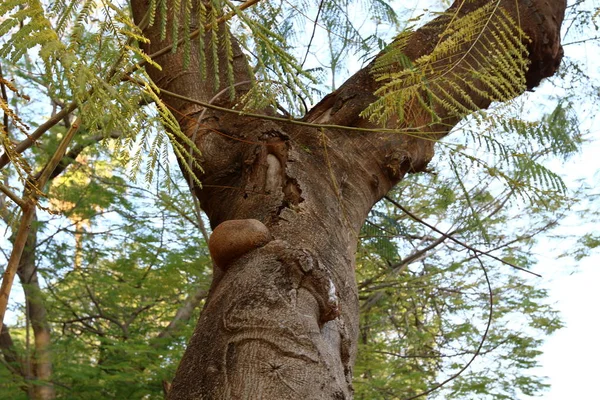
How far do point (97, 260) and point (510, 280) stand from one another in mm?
4183

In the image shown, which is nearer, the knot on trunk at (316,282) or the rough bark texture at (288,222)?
the rough bark texture at (288,222)

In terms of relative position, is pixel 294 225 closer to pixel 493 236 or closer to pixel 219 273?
pixel 219 273

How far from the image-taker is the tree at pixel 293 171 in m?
1.64

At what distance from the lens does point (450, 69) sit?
1.94 metres

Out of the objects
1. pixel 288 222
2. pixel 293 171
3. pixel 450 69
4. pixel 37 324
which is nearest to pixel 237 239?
pixel 288 222

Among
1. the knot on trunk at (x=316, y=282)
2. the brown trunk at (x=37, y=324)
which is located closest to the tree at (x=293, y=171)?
the knot on trunk at (x=316, y=282)

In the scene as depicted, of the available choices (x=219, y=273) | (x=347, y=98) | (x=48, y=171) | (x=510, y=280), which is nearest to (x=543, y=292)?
(x=510, y=280)

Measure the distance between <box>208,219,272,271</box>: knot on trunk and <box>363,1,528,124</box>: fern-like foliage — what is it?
446 millimetres

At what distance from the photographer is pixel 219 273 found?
6.86ft

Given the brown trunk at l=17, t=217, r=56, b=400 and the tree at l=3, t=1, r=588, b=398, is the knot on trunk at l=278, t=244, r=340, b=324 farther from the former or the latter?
the brown trunk at l=17, t=217, r=56, b=400

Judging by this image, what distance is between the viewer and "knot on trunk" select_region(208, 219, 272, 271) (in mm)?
1953

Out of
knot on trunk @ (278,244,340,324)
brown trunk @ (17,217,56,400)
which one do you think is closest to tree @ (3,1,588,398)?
knot on trunk @ (278,244,340,324)

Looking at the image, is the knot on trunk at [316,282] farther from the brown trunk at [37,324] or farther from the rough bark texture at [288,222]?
the brown trunk at [37,324]

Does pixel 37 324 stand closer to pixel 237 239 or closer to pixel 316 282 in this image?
pixel 237 239
